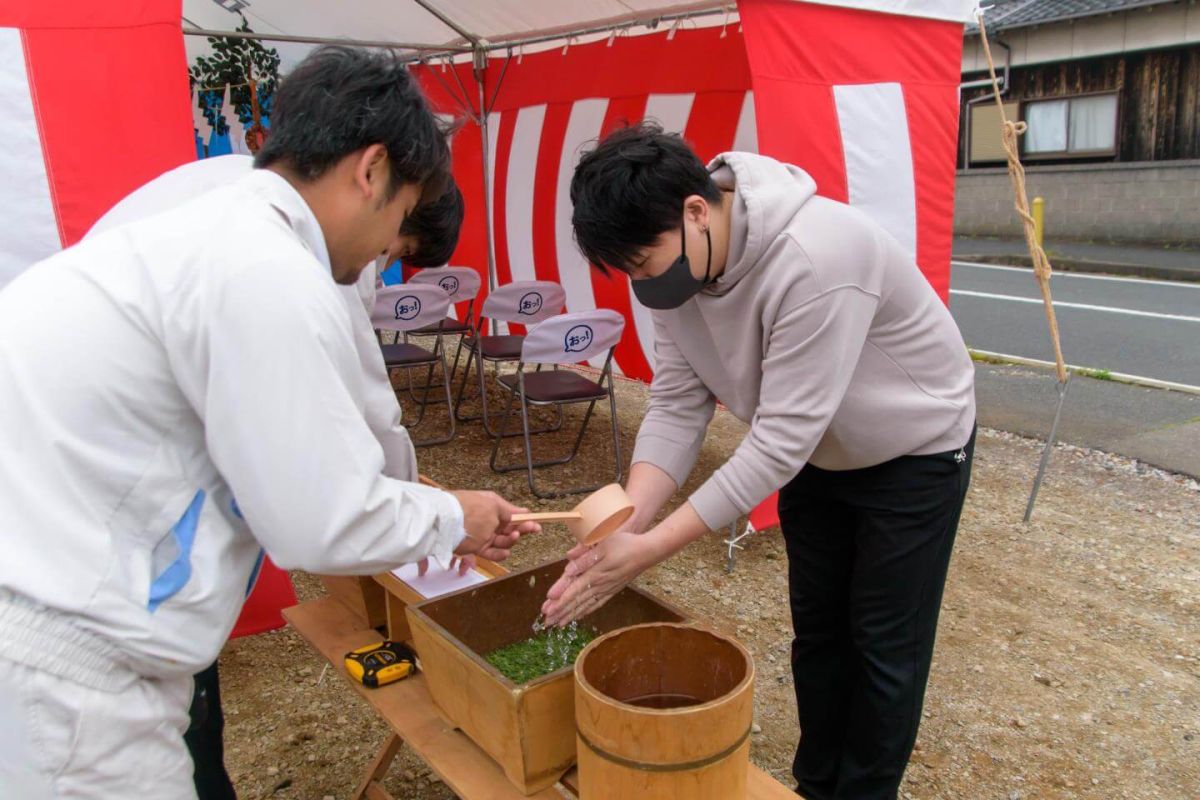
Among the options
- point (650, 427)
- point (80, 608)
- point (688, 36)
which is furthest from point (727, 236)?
point (688, 36)

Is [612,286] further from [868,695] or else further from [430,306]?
[868,695]

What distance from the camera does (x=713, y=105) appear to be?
4.52m

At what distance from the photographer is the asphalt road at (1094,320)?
6621mm

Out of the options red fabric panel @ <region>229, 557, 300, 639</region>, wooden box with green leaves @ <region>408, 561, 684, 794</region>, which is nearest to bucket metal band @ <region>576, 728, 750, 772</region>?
wooden box with green leaves @ <region>408, 561, 684, 794</region>

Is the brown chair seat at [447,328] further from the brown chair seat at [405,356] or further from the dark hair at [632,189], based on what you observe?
the dark hair at [632,189]

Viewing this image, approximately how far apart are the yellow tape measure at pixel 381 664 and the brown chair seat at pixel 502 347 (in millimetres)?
3409

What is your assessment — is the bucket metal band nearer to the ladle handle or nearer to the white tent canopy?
the ladle handle

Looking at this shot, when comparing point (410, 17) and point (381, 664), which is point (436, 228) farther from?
point (410, 17)

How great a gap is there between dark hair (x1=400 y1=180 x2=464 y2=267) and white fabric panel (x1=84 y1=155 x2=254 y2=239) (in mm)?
311

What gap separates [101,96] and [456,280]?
3189 mm

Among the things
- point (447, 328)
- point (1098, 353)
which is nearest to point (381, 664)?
point (447, 328)

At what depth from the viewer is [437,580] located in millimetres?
1679

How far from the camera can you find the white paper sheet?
163 centimetres

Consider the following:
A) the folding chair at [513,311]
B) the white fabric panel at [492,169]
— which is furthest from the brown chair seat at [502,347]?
A: the white fabric panel at [492,169]
